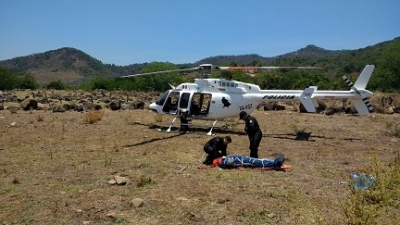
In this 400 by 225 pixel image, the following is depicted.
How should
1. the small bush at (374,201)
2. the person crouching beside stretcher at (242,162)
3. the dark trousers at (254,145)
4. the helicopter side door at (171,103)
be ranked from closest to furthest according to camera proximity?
the small bush at (374,201), the person crouching beside stretcher at (242,162), the dark trousers at (254,145), the helicopter side door at (171,103)

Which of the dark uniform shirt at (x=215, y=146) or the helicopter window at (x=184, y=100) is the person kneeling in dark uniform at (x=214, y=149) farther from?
the helicopter window at (x=184, y=100)

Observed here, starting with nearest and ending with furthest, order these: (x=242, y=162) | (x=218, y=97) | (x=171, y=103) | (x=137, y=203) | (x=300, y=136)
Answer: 1. (x=137, y=203)
2. (x=242, y=162)
3. (x=300, y=136)
4. (x=218, y=97)
5. (x=171, y=103)

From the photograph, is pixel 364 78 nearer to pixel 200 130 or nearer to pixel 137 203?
pixel 200 130

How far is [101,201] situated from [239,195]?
243cm

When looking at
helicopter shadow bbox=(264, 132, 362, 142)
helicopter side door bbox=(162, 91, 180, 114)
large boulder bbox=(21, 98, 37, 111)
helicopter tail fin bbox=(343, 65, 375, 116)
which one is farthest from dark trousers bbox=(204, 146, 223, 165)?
large boulder bbox=(21, 98, 37, 111)

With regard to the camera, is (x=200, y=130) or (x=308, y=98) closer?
(x=308, y=98)

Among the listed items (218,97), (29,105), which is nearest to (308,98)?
(218,97)

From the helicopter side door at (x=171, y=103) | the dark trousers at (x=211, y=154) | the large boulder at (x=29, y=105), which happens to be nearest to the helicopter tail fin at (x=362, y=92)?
the dark trousers at (x=211, y=154)

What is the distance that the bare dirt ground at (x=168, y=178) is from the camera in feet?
19.2

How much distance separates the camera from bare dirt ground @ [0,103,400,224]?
5.86 meters

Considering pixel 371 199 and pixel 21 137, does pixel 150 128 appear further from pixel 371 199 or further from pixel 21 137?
pixel 371 199

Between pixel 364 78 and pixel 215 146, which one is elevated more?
pixel 364 78

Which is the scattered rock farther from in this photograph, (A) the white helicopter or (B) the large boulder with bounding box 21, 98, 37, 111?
(B) the large boulder with bounding box 21, 98, 37, 111

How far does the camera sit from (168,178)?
7914 millimetres
